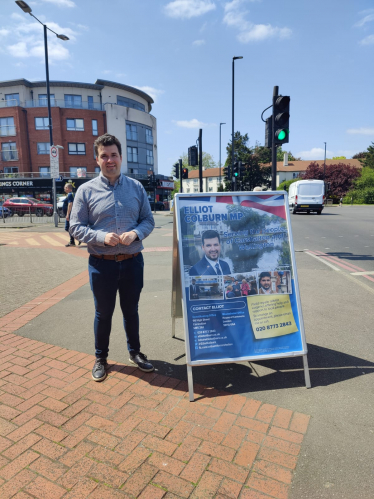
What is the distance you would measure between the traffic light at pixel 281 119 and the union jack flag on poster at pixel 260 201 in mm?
4431

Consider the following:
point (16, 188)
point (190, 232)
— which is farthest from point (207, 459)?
point (16, 188)

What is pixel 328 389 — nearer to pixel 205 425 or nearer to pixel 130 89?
pixel 205 425

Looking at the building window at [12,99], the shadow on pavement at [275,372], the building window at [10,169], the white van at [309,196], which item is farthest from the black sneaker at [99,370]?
the building window at [12,99]

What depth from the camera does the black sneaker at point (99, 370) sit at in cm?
297

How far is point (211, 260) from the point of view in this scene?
2.88m

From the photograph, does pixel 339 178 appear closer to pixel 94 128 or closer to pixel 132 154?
pixel 132 154

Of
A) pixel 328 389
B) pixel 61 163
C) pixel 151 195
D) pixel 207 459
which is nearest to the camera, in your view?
pixel 207 459

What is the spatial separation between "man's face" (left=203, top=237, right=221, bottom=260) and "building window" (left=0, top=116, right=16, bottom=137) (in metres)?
42.9

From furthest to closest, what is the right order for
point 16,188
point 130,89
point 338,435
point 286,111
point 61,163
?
point 130,89
point 61,163
point 16,188
point 286,111
point 338,435

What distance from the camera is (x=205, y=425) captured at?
2.40 meters

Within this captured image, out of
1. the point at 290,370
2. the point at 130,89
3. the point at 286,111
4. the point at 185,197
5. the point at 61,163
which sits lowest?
the point at 290,370

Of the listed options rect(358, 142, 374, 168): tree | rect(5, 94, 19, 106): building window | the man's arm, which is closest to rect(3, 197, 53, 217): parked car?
rect(5, 94, 19, 106): building window

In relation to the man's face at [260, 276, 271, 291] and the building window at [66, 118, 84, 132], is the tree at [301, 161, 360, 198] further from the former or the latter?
the man's face at [260, 276, 271, 291]

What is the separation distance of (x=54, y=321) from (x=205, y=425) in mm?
2764
